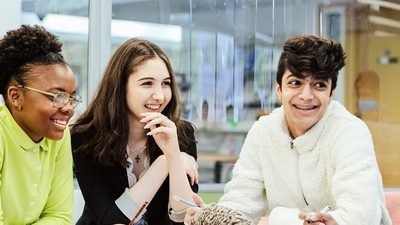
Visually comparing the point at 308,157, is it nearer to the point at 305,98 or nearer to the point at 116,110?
the point at 305,98

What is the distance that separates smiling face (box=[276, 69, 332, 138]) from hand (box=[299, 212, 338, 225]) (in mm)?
325

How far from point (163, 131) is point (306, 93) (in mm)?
453

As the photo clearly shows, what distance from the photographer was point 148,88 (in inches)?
70.1

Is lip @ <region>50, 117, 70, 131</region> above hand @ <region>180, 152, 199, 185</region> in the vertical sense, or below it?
above

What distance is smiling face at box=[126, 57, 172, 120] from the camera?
1772mm

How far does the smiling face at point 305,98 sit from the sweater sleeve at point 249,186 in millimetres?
196

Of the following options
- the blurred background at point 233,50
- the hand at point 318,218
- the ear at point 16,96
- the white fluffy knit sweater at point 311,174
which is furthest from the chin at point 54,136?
the blurred background at point 233,50

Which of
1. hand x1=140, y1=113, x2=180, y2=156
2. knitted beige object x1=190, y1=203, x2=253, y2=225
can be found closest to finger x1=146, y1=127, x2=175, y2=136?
hand x1=140, y1=113, x2=180, y2=156

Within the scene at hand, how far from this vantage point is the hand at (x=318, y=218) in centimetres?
143

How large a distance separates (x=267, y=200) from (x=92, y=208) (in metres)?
0.57

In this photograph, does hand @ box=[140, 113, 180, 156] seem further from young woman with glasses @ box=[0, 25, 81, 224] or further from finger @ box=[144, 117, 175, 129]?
young woman with glasses @ box=[0, 25, 81, 224]

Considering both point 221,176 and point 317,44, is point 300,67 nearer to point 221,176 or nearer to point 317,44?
point 317,44

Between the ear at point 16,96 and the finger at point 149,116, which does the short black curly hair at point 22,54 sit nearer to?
the ear at point 16,96

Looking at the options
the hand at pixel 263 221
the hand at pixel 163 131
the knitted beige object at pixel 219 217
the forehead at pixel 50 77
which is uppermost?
the forehead at pixel 50 77
